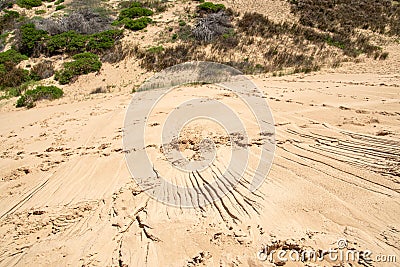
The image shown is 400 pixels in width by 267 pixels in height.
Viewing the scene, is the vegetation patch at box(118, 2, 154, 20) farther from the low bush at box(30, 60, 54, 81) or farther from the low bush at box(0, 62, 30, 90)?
the low bush at box(0, 62, 30, 90)

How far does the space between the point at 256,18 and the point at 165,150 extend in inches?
624

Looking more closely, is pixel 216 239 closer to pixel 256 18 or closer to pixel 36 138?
pixel 36 138

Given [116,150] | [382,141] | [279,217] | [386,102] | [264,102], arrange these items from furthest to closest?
[264,102] < [386,102] < [116,150] < [382,141] < [279,217]

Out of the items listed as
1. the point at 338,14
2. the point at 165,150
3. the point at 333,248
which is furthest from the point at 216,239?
the point at 338,14

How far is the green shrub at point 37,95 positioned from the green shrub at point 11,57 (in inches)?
189

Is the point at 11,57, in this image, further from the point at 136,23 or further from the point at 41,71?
the point at 136,23

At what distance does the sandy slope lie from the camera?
2.75 m

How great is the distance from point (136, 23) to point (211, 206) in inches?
665

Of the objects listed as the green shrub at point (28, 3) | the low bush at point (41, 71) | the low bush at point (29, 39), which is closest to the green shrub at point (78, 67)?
the low bush at point (41, 71)

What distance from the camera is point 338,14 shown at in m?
19.1

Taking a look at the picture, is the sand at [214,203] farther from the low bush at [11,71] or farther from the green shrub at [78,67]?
the low bush at [11,71]

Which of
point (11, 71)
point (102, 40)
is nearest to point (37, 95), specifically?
point (11, 71)

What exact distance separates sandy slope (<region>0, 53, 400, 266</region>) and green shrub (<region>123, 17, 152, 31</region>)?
13172 millimetres

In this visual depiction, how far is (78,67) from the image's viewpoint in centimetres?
1362
